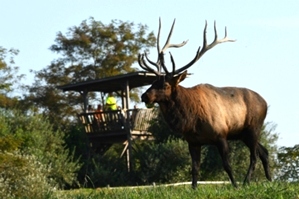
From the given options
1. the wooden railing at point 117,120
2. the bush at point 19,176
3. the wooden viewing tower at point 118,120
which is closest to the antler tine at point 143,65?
the bush at point 19,176

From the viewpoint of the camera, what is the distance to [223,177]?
3841cm

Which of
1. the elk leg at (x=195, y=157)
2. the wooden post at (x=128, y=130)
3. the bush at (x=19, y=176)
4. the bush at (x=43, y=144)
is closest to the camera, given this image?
the elk leg at (x=195, y=157)

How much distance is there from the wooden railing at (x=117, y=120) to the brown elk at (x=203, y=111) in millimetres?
22340

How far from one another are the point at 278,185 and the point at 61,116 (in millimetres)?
43986

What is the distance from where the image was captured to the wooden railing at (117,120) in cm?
4075

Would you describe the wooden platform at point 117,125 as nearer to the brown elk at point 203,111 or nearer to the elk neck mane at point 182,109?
the brown elk at point 203,111

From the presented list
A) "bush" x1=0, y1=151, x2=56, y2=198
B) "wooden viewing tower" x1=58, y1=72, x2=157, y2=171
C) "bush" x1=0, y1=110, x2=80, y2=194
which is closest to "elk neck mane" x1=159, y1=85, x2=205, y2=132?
"bush" x1=0, y1=151, x2=56, y2=198

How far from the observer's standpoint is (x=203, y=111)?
17.0 m

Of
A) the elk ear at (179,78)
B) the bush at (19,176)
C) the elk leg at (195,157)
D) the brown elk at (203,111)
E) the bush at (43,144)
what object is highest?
the elk ear at (179,78)

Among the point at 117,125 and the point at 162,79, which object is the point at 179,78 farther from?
the point at 117,125

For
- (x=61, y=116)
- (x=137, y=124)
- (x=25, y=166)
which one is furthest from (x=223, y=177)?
(x=61, y=116)

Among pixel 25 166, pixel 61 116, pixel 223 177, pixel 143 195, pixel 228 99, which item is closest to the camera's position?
pixel 143 195

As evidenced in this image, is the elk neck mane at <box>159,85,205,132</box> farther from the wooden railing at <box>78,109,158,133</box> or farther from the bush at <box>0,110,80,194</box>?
the wooden railing at <box>78,109,158,133</box>

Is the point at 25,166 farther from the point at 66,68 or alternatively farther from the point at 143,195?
the point at 66,68
